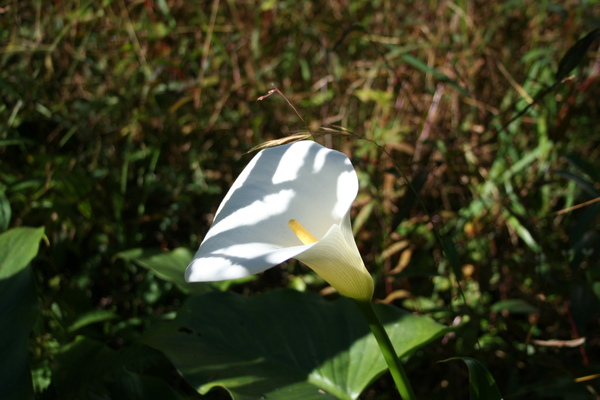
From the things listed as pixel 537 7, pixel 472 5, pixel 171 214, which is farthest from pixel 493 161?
pixel 171 214

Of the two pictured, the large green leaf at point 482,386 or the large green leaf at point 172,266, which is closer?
the large green leaf at point 482,386

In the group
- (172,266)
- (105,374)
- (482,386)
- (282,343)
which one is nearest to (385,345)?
(482,386)

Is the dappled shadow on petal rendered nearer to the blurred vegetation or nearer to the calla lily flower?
the calla lily flower

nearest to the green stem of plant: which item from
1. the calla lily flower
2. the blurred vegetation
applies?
the calla lily flower

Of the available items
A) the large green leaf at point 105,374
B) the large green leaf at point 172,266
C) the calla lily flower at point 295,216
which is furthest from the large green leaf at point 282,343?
the calla lily flower at point 295,216

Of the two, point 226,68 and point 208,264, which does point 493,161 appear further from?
point 208,264

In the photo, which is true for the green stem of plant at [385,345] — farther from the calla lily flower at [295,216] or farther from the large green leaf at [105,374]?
the large green leaf at [105,374]

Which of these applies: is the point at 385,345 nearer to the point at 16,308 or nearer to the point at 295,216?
the point at 295,216
